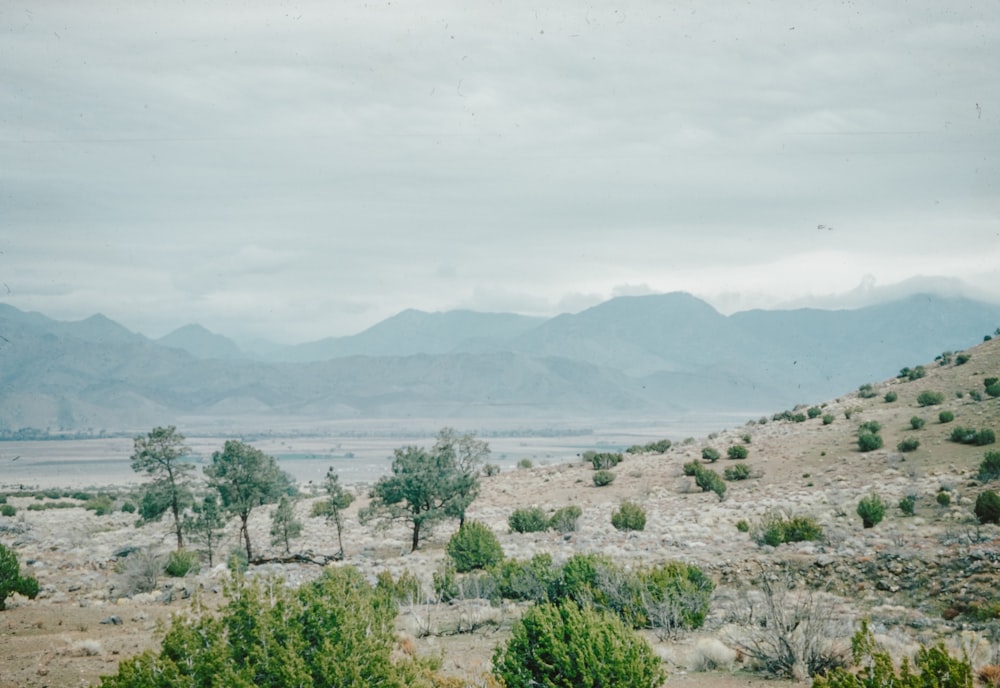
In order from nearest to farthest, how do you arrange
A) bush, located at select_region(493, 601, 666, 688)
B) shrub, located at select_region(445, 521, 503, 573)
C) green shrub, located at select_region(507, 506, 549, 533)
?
bush, located at select_region(493, 601, 666, 688) → shrub, located at select_region(445, 521, 503, 573) → green shrub, located at select_region(507, 506, 549, 533)

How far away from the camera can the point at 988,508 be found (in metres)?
21.0

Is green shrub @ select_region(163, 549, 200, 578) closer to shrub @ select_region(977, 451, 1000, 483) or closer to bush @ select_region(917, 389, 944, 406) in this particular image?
shrub @ select_region(977, 451, 1000, 483)

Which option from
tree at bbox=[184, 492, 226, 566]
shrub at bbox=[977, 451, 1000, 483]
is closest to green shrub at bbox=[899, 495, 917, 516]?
shrub at bbox=[977, 451, 1000, 483]

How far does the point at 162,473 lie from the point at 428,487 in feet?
40.1

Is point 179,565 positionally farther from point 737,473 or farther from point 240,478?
point 737,473

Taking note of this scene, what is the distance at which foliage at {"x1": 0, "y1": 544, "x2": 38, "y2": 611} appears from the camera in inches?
682

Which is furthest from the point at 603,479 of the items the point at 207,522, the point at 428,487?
the point at 207,522

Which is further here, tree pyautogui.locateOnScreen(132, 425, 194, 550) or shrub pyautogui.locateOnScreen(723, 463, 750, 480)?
shrub pyautogui.locateOnScreen(723, 463, 750, 480)

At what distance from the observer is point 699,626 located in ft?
46.2

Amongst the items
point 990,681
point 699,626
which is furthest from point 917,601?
point 990,681

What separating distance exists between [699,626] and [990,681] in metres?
5.61

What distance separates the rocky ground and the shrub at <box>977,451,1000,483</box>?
1.83ft

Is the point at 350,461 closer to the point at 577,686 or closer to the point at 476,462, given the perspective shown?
the point at 476,462

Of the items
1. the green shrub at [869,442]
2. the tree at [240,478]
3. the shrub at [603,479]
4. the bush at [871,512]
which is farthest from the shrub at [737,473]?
the tree at [240,478]
